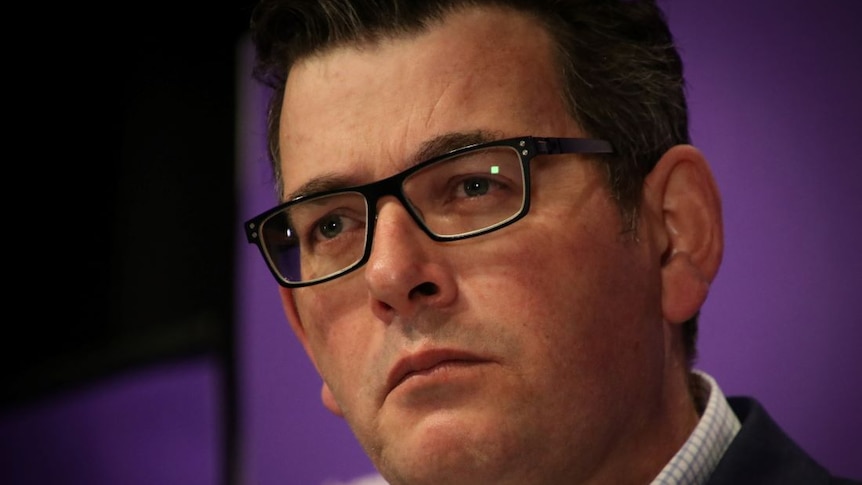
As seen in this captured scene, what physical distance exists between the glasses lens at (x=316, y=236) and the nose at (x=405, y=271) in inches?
4.1

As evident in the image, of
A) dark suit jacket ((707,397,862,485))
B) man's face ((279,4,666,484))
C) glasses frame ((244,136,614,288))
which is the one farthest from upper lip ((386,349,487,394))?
Result: dark suit jacket ((707,397,862,485))

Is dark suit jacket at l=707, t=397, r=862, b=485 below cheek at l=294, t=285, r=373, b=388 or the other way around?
below

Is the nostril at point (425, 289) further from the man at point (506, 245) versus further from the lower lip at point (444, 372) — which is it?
the lower lip at point (444, 372)

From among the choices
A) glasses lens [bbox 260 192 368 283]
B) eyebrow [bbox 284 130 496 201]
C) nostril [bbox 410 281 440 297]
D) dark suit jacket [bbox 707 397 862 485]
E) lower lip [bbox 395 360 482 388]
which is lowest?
dark suit jacket [bbox 707 397 862 485]

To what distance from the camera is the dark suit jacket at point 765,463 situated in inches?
61.6

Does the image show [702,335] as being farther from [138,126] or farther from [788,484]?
[138,126]

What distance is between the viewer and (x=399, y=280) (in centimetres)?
145

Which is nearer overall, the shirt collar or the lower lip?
the lower lip

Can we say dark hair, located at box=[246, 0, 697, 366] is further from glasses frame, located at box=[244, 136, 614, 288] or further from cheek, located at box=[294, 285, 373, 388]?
cheek, located at box=[294, 285, 373, 388]

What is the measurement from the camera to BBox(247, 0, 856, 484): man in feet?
4.83

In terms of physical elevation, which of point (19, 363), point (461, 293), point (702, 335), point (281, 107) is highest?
point (281, 107)

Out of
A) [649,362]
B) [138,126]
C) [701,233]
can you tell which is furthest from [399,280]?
[138,126]

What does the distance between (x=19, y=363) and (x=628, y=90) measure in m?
2.10

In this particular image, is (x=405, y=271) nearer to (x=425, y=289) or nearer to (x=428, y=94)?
(x=425, y=289)
